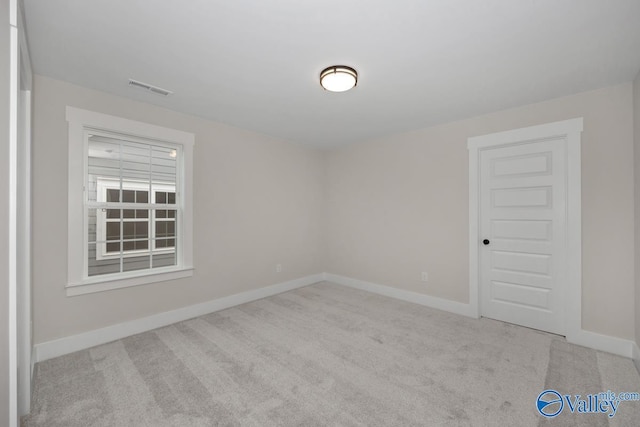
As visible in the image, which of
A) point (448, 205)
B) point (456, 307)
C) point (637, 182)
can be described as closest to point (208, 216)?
point (448, 205)

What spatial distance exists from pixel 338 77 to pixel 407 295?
10.4ft

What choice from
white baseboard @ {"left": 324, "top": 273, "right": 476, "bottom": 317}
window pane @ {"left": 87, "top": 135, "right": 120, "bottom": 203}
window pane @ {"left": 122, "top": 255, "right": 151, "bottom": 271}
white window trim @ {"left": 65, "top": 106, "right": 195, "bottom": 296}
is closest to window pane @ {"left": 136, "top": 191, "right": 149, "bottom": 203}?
window pane @ {"left": 87, "top": 135, "right": 120, "bottom": 203}

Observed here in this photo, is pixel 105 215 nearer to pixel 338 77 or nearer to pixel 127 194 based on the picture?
pixel 127 194

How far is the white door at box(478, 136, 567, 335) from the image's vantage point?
121 inches

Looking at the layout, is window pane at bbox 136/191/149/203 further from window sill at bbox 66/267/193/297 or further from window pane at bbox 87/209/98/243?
window sill at bbox 66/267/193/297

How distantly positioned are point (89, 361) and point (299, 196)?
11.0ft

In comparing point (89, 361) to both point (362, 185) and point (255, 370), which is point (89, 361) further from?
point (362, 185)

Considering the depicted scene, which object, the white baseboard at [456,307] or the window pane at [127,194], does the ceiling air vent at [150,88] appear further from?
the white baseboard at [456,307]

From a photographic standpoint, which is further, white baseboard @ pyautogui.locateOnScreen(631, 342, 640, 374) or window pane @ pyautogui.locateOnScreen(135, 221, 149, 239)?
window pane @ pyautogui.locateOnScreen(135, 221, 149, 239)

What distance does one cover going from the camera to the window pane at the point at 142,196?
3248 mm

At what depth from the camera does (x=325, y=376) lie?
2.30 metres

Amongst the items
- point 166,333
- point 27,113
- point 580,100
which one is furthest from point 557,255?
point 27,113

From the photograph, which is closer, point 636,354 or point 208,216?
point 636,354

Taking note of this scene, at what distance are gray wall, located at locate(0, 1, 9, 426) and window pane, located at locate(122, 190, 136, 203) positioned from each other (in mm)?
1995
